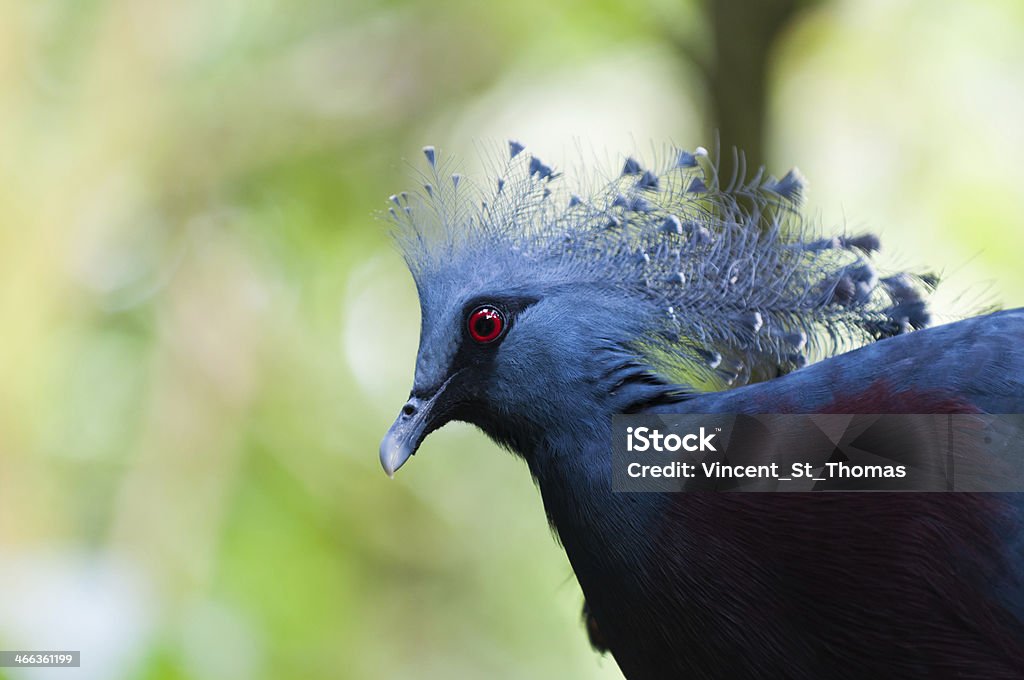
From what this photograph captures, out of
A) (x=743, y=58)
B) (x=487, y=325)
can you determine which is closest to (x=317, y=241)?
(x=743, y=58)

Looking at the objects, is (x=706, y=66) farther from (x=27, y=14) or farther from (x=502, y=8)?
(x=27, y=14)

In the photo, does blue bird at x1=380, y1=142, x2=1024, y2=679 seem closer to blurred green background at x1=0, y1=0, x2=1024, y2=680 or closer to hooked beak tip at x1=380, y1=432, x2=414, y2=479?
hooked beak tip at x1=380, y1=432, x2=414, y2=479

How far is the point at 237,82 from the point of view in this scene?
15.3 ft

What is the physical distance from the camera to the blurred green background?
3.76 meters

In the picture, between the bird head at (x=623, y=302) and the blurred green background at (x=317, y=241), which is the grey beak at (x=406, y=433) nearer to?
the bird head at (x=623, y=302)

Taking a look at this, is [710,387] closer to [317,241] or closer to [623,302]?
[623,302]

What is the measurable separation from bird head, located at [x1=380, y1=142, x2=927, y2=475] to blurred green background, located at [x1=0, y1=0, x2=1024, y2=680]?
66.0 inches

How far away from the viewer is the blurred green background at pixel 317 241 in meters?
3.76

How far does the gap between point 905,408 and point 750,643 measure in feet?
1.16

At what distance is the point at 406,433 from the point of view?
1421 mm

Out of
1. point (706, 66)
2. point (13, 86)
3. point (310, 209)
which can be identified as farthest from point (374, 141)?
point (706, 66)

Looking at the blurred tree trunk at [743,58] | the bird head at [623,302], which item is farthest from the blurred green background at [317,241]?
the bird head at [623,302]

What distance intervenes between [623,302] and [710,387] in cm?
21

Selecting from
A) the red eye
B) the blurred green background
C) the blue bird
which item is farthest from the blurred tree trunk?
the red eye
